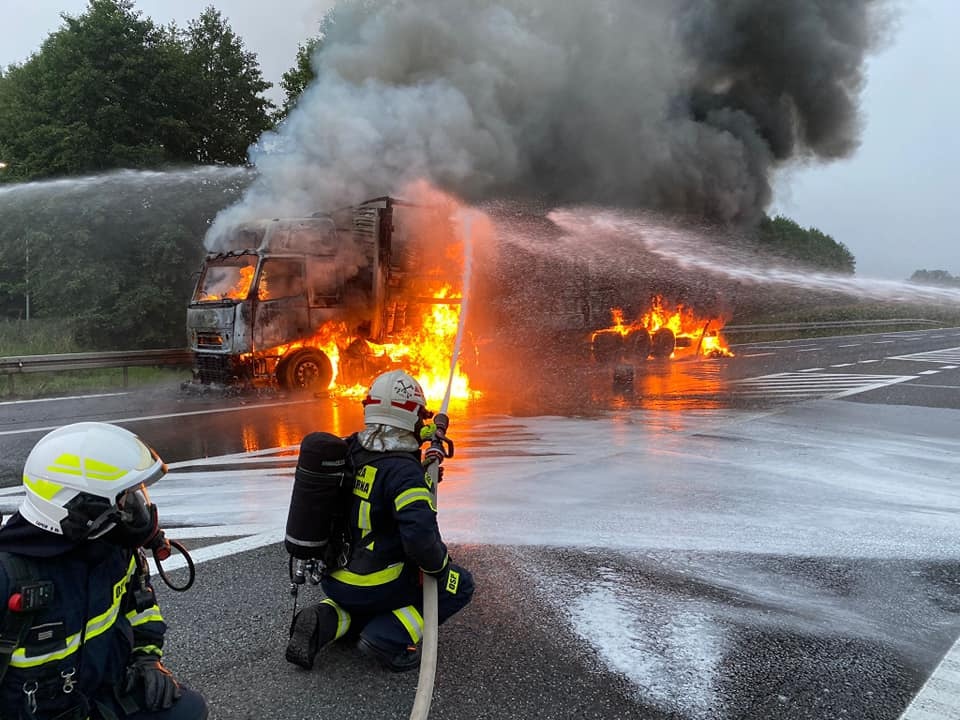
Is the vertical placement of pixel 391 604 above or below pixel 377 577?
below

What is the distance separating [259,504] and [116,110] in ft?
44.4

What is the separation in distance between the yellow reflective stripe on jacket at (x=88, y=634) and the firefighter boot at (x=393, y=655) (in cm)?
121

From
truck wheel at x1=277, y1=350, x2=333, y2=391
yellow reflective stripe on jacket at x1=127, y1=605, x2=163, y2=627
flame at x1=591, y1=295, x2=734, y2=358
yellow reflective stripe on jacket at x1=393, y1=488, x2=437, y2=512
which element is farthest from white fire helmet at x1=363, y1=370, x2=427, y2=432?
flame at x1=591, y1=295, x2=734, y2=358

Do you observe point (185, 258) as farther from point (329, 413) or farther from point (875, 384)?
point (875, 384)

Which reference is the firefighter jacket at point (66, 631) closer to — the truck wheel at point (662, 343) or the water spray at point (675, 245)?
the water spray at point (675, 245)

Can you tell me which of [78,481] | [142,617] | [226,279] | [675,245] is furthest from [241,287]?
[675,245]

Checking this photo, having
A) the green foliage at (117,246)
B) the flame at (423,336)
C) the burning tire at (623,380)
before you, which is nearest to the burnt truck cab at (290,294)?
the flame at (423,336)

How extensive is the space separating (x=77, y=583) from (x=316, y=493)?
3.77ft

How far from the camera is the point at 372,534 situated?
9.71 feet

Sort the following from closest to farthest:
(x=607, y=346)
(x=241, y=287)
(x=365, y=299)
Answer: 1. (x=241, y=287)
2. (x=365, y=299)
3. (x=607, y=346)

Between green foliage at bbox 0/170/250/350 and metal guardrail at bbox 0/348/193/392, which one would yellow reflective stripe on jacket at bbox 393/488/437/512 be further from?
green foliage at bbox 0/170/250/350

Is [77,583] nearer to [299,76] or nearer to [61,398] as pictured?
[61,398]

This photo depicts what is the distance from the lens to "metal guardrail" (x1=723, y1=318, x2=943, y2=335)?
23.5 metres

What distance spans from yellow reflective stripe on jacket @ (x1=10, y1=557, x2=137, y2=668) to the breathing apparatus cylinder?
3.02ft
